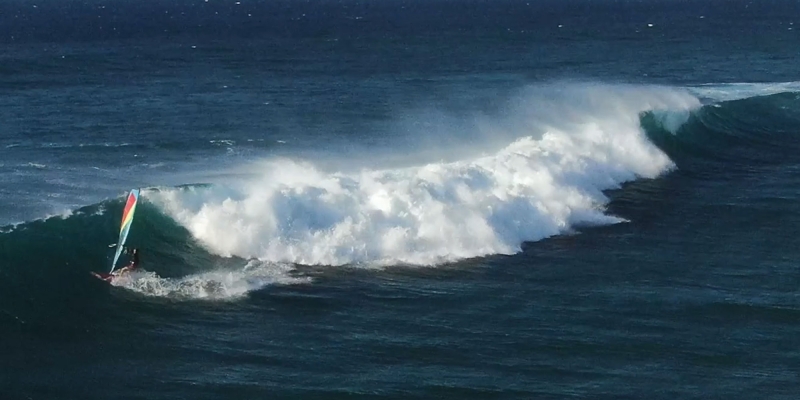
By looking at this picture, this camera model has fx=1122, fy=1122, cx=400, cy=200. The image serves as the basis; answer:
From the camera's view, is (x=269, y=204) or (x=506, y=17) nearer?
(x=269, y=204)

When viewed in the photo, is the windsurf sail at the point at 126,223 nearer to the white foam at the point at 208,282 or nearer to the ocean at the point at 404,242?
the white foam at the point at 208,282

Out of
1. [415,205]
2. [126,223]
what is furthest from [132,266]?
[415,205]

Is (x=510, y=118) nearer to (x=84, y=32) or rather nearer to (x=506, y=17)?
(x=84, y=32)

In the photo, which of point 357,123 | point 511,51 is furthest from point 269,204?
point 511,51

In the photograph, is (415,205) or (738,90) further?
(738,90)

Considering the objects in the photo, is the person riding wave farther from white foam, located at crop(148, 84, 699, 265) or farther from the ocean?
white foam, located at crop(148, 84, 699, 265)

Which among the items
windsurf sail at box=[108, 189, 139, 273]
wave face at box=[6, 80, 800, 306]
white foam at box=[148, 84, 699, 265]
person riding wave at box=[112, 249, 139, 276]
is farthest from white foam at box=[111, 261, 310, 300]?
white foam at box=[148, 84, 699, 265]

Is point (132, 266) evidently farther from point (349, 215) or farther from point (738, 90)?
point (738, 90)
